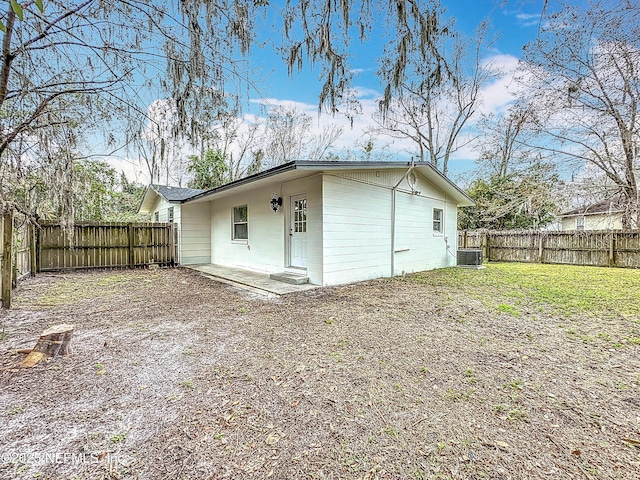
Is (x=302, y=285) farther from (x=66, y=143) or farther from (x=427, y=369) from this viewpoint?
(x=66, y=143)

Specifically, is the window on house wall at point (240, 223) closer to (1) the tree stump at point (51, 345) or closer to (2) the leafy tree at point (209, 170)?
(1) the tree stump at point (51, 345)

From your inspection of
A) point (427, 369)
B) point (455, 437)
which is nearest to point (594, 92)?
point (427, 369)

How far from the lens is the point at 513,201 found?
13.0 m

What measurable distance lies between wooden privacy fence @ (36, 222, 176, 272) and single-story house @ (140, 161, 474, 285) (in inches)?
25.9

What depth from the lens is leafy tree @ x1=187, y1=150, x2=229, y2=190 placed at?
1767 centimetres

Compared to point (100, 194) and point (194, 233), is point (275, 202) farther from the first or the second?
point (100, 194)

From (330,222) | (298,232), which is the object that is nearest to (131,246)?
(298,232)

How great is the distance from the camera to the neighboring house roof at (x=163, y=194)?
11.1 meters

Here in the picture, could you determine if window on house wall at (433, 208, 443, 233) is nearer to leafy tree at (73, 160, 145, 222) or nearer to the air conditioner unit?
the air conditioner unit

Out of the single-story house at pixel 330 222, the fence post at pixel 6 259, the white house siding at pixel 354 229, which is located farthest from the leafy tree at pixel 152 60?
the white house siding at pixel 354 229

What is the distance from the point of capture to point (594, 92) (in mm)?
10328

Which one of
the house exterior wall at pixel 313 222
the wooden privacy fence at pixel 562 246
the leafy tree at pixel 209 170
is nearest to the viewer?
the house exterior wall at pixel 313 222

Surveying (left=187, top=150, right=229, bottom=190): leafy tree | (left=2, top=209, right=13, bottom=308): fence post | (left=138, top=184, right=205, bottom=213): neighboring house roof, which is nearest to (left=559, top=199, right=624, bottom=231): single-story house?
(left=138, top=184, right=205, bottom=213): neighboring house roof

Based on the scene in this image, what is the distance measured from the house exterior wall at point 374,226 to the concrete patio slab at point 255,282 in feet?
2.73
